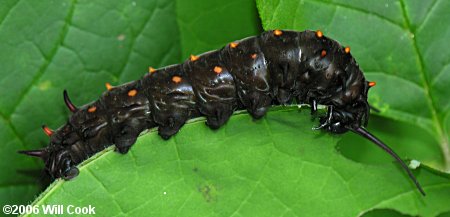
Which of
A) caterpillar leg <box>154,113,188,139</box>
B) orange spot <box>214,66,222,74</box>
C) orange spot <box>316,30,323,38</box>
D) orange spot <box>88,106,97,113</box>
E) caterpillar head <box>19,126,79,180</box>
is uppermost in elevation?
orange spot <box>316,30,323,38</box>

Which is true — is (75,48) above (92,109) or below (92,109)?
above

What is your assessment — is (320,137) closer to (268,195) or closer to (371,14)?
(268,195)

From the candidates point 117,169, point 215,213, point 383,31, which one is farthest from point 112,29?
point 383,31

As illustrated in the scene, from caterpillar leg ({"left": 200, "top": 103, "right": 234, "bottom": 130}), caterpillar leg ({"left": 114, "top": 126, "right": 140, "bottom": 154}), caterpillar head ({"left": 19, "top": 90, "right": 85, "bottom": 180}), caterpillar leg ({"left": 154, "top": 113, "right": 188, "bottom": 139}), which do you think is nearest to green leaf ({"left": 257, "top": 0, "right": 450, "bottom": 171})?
caterpillar leg ({"left": 200, "top": 103, "right": 234, "bottom": 130})

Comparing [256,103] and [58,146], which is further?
[58,146]

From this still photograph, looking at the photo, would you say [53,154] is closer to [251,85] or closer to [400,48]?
[251,85]

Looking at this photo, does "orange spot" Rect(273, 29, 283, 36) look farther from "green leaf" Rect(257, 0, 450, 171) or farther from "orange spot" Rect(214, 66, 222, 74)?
"orange spot" Rect(214, 66, 222, 74)

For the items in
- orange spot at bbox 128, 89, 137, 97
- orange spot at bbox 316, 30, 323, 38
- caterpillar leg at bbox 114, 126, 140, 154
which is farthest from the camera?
orange spot at bbox 128, 89, 137, 97

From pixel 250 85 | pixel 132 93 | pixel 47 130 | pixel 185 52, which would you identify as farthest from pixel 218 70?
pixel 47 130
